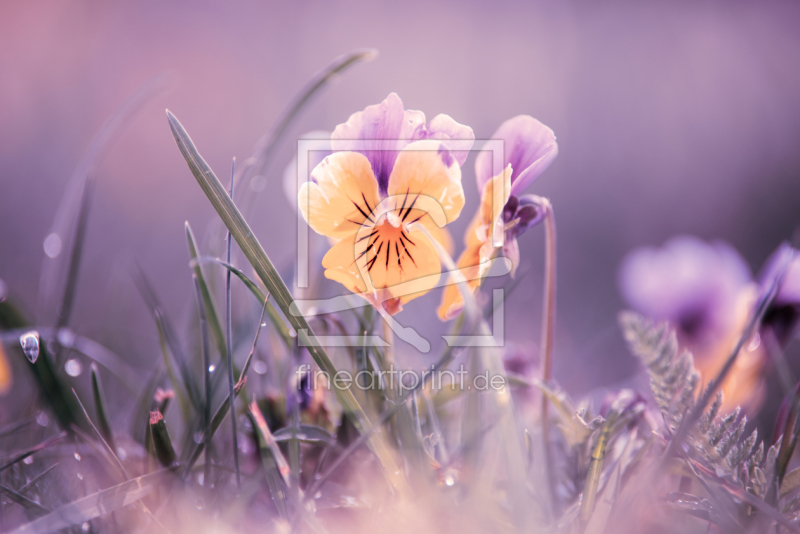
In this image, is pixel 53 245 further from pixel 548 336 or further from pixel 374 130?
pixel 548 336

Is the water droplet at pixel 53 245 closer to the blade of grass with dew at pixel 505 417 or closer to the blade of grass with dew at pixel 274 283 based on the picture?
the blade of grass with dew at pixel 274 283

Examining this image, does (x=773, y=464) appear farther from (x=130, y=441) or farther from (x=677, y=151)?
(x=677, y=151)

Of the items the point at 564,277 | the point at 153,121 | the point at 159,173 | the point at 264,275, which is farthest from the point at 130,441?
the point at 153,121

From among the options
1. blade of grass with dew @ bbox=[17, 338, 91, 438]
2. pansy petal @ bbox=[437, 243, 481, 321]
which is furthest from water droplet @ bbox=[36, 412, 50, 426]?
pansy petal @ bbox=[437, 243, 481, 321]

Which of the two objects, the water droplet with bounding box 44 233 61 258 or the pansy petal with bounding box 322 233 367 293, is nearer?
the pansy petal with bounding box 322 233 367 293

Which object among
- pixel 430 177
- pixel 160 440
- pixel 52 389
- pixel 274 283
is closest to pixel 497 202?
pixel 430 177

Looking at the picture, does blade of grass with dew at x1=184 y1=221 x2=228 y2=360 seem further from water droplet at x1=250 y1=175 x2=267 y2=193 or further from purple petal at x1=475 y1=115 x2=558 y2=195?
purple petal at x1=475 y1=115 x2=558 y2=195

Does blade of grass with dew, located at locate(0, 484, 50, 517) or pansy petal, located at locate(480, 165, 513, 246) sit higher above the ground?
pansy petal, located at locate(480, 165, 513, 246)

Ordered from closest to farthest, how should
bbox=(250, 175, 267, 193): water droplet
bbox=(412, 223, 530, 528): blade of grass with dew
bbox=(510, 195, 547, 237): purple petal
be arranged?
Answer: bbox=(412, 223, 530, 528): blade of grass with dew → bbox=(510, 195, 547, 237): purple petal → bbox=(250, 175, 267, 193): water droplet

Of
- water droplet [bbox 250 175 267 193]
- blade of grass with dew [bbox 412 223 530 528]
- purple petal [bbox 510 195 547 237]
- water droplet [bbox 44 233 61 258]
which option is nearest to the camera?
blade of grass with dew [bbox 412 223 530 528]
